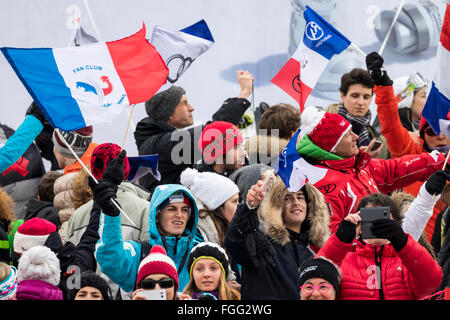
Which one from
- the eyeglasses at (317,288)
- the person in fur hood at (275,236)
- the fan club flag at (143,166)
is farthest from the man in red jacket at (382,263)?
the fan club flag at (143,166)

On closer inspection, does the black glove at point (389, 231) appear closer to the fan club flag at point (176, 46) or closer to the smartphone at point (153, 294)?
the smartphone at point (153, 294)

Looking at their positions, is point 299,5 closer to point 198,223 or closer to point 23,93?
point 23,93

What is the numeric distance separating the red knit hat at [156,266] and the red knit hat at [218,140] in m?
1.74

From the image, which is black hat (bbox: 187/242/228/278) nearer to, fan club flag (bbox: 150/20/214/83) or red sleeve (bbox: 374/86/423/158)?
red sleeve (bbox: 374/86/423/158)

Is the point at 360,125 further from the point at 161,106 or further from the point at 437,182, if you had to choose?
the point at 437,182

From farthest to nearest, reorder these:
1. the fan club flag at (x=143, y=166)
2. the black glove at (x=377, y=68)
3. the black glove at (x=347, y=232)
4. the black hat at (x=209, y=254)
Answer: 1. the fan club flag at (x=143, y=166)
2. the black glove at (x=377, y=68)
3. the black hat at (x=209, y=254)
4. the black glove at (x=347, y=232)

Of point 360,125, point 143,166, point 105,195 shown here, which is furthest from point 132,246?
point 360,125

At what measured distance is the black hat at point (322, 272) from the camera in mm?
5840

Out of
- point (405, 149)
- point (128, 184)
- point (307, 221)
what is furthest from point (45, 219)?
point (405, 149)

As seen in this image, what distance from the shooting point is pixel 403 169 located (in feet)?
23.9

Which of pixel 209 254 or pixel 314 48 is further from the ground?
pixel 314 48

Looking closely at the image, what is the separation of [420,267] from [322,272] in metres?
0.55

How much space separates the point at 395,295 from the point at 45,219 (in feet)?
10.4

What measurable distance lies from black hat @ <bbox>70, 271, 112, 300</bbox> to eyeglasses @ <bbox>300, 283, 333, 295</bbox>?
1230 millimetres
